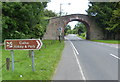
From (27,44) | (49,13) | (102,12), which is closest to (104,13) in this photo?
(102,12)

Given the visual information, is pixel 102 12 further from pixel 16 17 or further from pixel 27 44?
pixel 27 44

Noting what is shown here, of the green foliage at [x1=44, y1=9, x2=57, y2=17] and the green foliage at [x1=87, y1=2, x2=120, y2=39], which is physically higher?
the green foliage at [x1=44, y1=9, x2=57, y2=17]

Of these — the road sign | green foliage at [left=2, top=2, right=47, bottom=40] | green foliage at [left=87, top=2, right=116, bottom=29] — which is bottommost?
the road sign

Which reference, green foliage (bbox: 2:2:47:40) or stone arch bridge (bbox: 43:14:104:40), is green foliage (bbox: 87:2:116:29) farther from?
green foliage (bbox: 2:2:47:40)

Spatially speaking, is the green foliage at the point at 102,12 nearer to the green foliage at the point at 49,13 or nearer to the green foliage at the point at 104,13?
the green foliage at the point at 104,13

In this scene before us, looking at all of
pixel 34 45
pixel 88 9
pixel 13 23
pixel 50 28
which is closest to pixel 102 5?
pixel 88 9

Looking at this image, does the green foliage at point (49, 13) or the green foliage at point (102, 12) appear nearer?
the green foliage at point (102, 12)

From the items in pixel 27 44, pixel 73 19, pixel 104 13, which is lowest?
pixel 27 44

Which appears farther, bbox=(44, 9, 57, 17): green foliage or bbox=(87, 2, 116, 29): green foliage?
bbox=(44, 9, 57, 17): green foliage

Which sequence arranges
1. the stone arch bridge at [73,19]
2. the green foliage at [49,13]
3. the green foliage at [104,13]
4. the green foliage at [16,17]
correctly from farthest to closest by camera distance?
1. the green foliage at [49,13]
2. the stone arch bridge at [73,19]
3. the green foliage at [104,13]
4. the green foliage at [16,17]

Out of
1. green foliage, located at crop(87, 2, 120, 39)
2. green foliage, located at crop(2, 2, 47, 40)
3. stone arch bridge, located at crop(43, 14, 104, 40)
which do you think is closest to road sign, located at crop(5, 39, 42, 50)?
green foliage, located at crop(2, 2, 47, 40)

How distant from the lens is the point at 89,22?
163ft

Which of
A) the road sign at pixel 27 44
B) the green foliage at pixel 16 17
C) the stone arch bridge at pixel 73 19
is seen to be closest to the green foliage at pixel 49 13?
the stone arch bridge at pixel 73 19

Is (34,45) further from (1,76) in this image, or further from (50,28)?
(50,28)
